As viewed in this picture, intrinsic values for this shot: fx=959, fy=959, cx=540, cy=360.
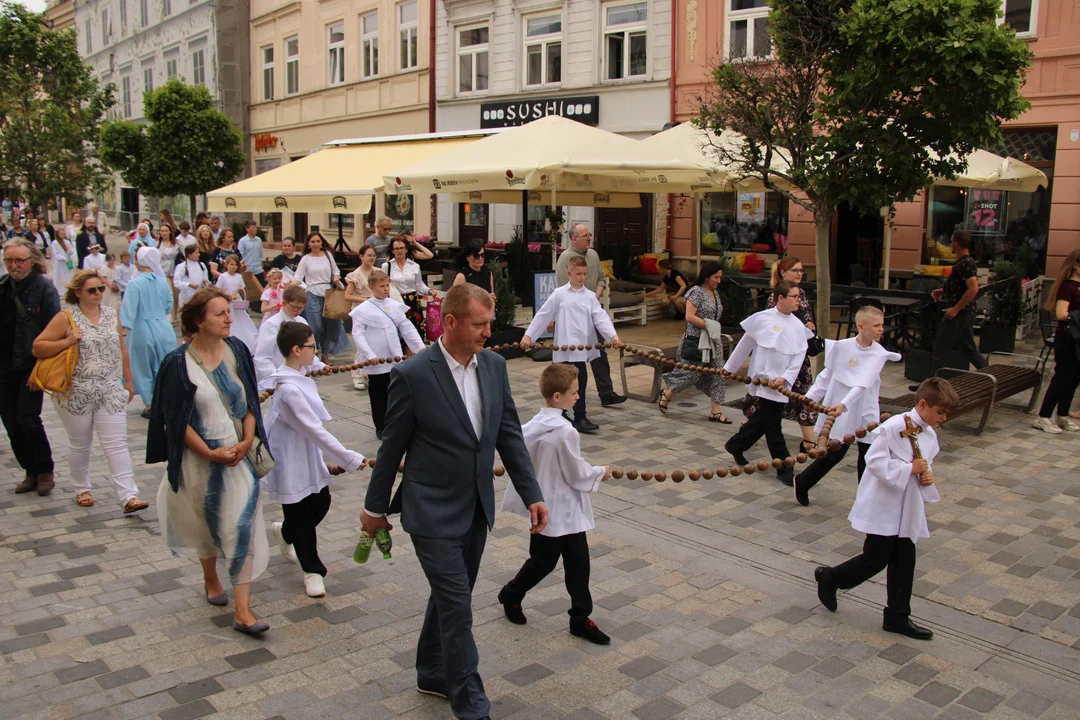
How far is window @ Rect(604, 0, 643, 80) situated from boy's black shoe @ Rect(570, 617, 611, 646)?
1754cm

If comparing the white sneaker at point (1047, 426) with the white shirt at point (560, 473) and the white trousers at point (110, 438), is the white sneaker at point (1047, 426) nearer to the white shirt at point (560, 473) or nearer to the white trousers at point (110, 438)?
the white shirt at point (560, 473)

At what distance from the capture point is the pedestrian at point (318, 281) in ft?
40.6

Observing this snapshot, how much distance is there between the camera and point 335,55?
29.4 meters

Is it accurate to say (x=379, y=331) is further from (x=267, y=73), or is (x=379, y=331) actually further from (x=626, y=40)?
(x=267, y=73)

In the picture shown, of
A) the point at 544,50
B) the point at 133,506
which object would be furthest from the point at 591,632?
the point at 544,50

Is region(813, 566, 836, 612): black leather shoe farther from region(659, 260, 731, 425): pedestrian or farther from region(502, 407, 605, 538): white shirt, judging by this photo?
region(659, 260, 731, 425): pedestrian

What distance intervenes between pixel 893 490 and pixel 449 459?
237 centimetres

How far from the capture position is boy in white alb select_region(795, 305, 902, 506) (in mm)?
6527

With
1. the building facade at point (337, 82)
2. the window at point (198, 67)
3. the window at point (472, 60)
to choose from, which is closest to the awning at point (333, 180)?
the building facade at point (337, 82)

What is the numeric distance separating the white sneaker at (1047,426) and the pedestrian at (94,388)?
7.93 m

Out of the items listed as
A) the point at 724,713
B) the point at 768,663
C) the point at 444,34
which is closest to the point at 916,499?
the point at 768,663

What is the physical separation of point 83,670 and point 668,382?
6.48 m

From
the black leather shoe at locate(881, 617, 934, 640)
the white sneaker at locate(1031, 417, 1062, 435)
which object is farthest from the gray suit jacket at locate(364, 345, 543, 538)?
the white sneaker at locate(1031, 417, 1062, 435)

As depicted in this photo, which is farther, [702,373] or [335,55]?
[335,55]
